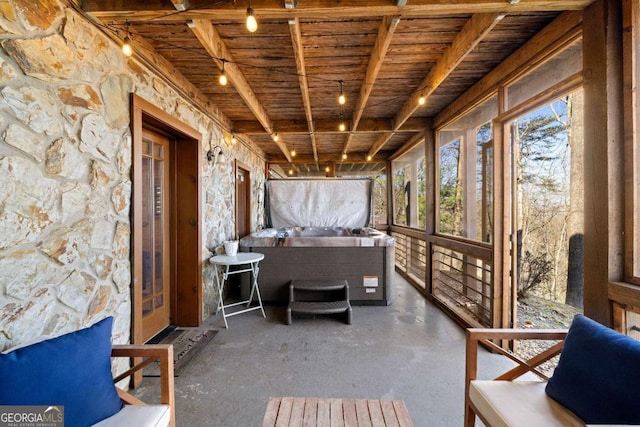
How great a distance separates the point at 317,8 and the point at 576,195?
2.54 metres

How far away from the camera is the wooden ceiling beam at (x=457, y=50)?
165cm

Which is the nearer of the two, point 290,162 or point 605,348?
point 605,348

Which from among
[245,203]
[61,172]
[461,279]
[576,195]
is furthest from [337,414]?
[245,203]

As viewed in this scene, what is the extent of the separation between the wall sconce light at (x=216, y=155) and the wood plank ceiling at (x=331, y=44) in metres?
0.54

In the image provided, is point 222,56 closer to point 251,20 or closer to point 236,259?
point 251,20

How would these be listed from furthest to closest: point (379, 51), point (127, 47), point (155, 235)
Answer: point (155, 235) < point (379, 51) < point (127, 47)

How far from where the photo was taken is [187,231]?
9.00 ft

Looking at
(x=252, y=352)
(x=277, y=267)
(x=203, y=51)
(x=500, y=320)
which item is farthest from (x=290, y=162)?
(x=500, y=320)

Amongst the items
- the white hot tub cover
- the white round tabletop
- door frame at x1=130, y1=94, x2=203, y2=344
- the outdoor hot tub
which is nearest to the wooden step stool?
the outdoor hot tub

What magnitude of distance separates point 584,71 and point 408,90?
1.56m

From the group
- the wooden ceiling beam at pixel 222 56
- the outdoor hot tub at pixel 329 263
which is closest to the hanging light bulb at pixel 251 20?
the wooden ceiling beam at pixel 222 56

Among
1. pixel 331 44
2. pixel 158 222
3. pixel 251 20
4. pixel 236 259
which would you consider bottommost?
pixel 236 259

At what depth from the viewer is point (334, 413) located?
117cm

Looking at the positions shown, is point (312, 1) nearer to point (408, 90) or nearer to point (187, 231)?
point (408, 90)
